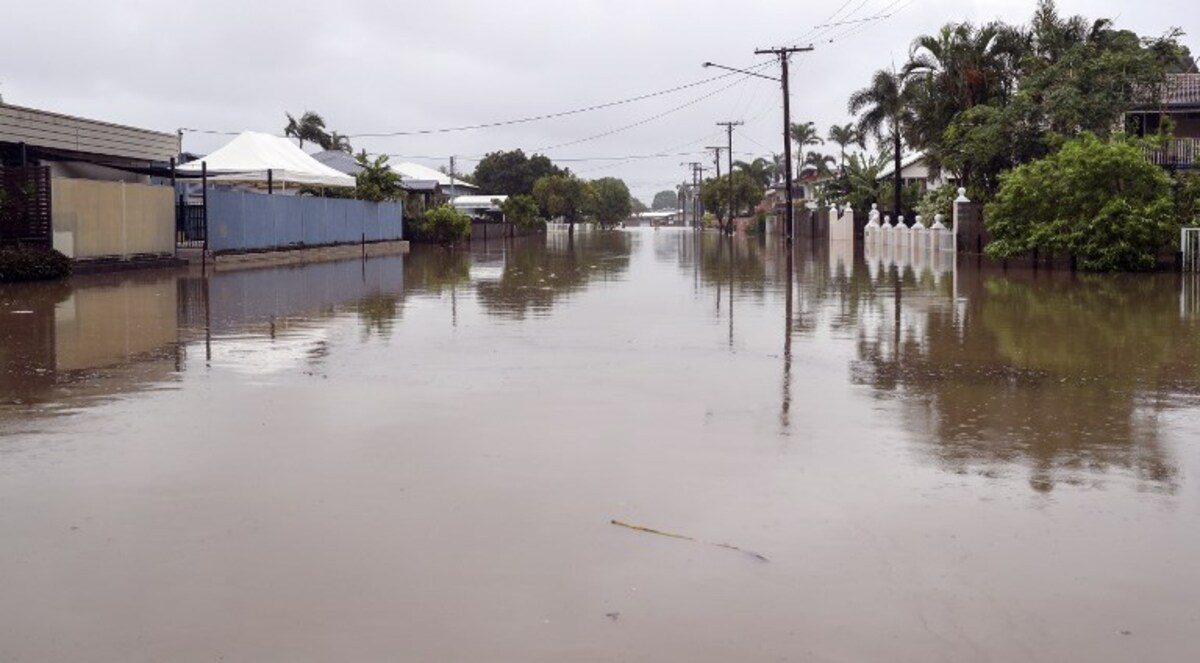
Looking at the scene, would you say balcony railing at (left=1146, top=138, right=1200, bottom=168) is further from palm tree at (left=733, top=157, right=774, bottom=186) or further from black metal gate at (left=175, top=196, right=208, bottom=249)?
palm tree at (left=733, top=157, right=774, bottom=186)

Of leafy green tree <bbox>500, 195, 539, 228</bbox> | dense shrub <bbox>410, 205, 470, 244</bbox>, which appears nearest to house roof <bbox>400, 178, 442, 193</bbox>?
leafy green tree <bbox>500, 195, 539, 228</bbox>

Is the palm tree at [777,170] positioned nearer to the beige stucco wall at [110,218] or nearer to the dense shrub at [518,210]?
the dense shrub at [518,210]

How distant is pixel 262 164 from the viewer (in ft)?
137

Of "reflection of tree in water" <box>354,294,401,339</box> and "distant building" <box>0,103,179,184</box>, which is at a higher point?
"distant building" <box>0,103,179,184</box>

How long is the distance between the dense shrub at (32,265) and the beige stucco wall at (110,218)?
75.3 inches

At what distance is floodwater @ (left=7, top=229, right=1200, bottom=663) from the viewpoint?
5.33 meters

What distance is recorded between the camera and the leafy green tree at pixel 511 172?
126 meters

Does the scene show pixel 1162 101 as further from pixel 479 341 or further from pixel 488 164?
pixel 488 164

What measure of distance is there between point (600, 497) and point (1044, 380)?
6.36 metres

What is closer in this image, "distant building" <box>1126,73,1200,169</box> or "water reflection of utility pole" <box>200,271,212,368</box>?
"water reflection of utility pole" <box>200,271,212,368</box>

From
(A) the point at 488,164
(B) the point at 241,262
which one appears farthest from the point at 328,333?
(A) the point at 488,164

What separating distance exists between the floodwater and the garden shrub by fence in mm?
22745

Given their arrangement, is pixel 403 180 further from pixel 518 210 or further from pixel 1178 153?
pixel 1178 153

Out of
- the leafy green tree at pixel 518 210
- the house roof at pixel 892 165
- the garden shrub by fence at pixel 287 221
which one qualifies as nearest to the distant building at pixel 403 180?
the garden shrub by fence at pixel 287 221
